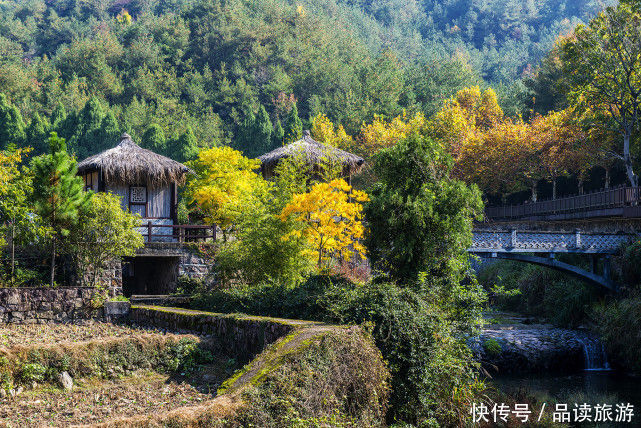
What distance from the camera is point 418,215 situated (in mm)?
15719

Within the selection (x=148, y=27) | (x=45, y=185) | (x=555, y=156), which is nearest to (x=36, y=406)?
(x=45, y=185)

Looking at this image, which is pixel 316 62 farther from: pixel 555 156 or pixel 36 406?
pixel 36 406

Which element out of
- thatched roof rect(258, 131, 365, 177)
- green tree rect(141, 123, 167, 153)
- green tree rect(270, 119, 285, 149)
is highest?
green tree rect(270, 119, 285, 149)

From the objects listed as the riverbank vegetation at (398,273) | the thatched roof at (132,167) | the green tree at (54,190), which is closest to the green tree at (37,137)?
the thatched roof at (132,167)

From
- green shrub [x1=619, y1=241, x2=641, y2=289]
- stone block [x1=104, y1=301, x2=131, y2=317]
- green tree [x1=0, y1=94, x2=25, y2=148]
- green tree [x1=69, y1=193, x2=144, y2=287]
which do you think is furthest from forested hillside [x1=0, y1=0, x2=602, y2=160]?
stone block [x1=104, y1=301, x2=131, y2=317]

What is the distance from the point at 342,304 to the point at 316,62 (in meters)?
61.5

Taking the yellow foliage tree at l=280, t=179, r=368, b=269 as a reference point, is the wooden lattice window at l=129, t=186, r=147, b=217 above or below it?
above

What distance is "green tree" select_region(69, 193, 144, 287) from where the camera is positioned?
789 inches

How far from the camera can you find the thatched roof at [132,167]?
24481 millimetres

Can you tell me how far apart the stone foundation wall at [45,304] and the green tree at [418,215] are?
8305 millimetres

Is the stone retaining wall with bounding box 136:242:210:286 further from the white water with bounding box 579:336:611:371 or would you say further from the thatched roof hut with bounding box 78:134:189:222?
the white water with bounding box 579:336:611:371

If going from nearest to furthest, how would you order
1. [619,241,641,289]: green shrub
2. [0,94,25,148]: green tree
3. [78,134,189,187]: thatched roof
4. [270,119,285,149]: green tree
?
1. [78,134,189,187]: thatched roof
2. [619,241,641,289]: green shrub
3. [0,94,25,148]: green tree
4. [270,119,285,149]: green tree

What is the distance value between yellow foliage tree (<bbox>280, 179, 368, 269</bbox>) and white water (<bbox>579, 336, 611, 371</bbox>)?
11.1m

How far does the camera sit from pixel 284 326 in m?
11.4
